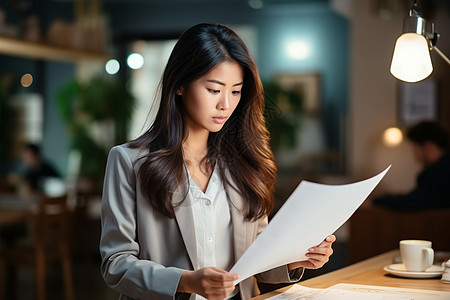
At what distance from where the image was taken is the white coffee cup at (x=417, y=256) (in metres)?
2.24

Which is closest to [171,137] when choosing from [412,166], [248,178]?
[248,178]

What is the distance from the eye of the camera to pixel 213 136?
2.20 meters

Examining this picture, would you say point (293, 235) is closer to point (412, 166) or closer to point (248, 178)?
point (248, 178)

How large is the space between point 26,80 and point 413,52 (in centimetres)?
933

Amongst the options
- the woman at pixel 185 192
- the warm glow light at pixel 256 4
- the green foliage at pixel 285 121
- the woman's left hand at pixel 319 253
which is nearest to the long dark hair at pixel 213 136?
the woman at pixel 185 192

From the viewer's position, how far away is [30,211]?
607cm

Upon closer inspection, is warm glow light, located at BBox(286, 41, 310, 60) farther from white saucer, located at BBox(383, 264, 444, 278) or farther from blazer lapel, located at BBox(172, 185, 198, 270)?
blazer lapel, located at BBox(172, 185, 198, 270)

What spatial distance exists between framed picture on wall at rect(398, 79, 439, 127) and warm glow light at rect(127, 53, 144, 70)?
5.23m

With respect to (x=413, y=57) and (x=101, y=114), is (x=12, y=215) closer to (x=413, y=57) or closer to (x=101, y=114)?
(x=101, y=114)

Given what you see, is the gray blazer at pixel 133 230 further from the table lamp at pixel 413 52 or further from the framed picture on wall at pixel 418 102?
the framed picture on wall at pixel 418 102

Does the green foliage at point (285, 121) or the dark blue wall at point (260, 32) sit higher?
the dark blue wall at point (260, 32)

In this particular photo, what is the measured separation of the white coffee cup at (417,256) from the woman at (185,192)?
43 centimetres

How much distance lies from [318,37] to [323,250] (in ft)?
30.4

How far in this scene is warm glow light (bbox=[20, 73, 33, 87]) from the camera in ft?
34.9
